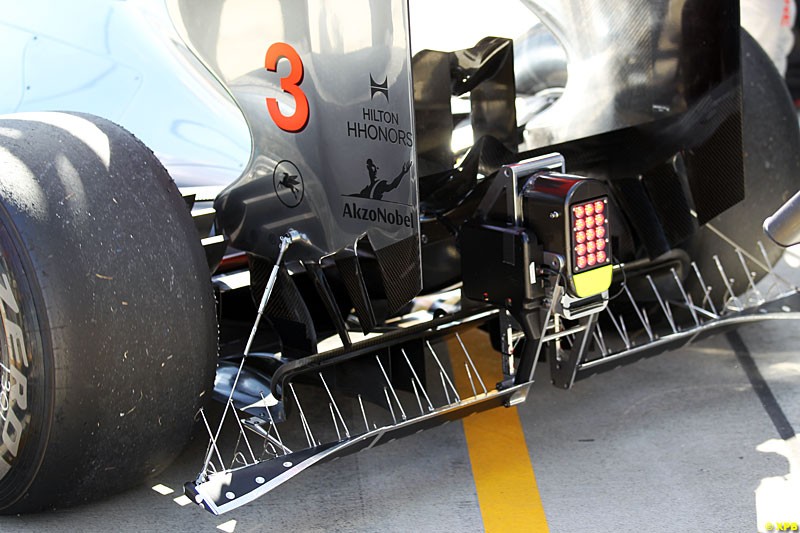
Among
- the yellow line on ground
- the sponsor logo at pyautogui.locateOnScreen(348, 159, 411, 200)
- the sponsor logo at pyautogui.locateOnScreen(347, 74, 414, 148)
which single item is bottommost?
the yellow line on ground

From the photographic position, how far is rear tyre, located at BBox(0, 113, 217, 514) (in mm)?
2717

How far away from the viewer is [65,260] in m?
2.72

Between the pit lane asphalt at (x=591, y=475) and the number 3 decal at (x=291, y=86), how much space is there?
3.36 feet

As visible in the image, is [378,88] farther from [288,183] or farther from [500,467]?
[500,467]

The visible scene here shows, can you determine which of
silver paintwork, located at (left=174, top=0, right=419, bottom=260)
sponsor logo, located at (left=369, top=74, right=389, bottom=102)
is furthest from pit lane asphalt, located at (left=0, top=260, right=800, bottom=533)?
sponsor logo, located at (left=369, top=74, right=389, bottom=102)

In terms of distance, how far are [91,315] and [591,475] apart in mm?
1476

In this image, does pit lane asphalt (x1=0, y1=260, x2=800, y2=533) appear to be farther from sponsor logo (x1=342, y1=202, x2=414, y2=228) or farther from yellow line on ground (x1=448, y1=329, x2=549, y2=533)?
sponsor logo (x1=342, y1=202, x2=414, y2=228)

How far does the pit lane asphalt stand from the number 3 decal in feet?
3.36

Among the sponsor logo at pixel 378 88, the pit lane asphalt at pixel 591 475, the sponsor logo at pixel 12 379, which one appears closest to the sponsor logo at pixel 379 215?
the sponsor logo at pixel 378 88

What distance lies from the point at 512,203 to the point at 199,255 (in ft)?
2.72

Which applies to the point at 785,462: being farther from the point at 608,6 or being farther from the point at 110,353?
the point at 110,353

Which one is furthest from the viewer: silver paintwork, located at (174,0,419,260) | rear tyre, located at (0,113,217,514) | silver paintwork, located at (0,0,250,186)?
silver paintwork, located at (0,0,250,186)

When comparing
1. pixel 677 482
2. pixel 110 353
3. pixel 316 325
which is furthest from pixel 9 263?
pixel 677 482

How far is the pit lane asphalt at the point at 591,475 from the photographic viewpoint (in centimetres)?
302
